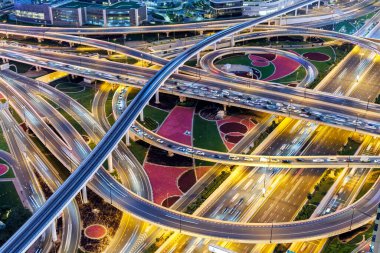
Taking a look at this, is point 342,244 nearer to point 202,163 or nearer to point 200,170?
point 200,170

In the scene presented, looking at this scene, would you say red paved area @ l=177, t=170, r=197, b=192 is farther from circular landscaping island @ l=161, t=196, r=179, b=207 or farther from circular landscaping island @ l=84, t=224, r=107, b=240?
circular landscaping island @ l=84, t=224, r=107, b=240

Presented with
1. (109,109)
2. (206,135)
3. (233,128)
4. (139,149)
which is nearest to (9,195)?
(139,149)

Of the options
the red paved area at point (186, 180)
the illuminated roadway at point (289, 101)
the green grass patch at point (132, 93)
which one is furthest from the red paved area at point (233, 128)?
the green grass patch at point (132, 93)

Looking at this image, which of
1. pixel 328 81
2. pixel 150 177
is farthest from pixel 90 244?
pixel 328 81

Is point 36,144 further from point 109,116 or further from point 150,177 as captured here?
point 150,177

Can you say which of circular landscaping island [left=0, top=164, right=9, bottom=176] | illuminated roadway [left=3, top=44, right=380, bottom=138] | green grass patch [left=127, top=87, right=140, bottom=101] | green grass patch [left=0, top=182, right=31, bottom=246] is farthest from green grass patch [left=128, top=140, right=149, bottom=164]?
circular landscaping island [left=0, top=164, right=9, bottom=176]
